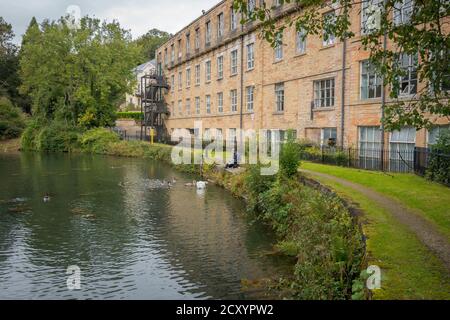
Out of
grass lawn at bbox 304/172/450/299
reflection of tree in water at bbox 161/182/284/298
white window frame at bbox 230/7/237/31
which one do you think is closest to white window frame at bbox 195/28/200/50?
white window frame at bbox 230/7/237/31

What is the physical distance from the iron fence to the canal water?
5.35 metres

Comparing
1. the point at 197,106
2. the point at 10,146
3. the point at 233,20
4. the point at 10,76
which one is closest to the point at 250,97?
the point at 233,20

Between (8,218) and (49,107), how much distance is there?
3853cm

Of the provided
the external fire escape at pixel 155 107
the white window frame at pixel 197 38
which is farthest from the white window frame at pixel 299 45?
the external fire escape at pixel 155 107

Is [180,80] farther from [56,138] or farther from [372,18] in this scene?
[372,18]

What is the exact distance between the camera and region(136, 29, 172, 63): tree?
A: 8894 cm

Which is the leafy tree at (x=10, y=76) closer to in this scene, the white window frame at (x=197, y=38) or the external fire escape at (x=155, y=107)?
the external fire escape at (x=155, y=107)

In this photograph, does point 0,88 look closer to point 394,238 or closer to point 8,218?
point 8,218

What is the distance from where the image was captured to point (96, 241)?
11.8 metres

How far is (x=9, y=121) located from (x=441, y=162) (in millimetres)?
51412

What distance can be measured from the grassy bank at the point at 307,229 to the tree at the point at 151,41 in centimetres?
7077

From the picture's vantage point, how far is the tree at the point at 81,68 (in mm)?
43656
